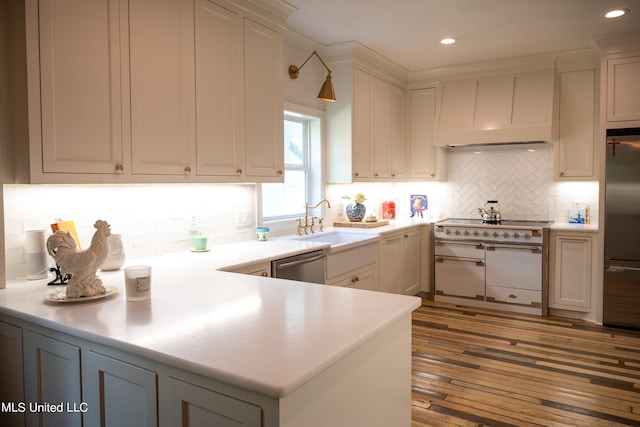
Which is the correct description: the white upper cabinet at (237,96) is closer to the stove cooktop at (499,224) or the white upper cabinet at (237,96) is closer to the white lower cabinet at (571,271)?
the stove cooktop at (499,224)

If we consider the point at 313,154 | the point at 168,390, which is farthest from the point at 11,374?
the point at 313,154

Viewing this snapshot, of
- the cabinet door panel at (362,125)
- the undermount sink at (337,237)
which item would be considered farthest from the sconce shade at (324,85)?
the undermount sink at (337,237)

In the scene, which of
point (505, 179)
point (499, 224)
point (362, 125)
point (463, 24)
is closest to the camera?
point (463, 24)

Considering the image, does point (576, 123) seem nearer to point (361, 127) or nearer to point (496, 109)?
point (496, 109)

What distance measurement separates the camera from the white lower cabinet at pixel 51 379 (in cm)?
152

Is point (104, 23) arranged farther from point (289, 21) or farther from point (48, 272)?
point (289, 21)

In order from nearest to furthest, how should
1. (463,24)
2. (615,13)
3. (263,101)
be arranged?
1. (263,101)
2. (615,13)
3. (463,24)

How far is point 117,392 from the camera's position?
4.62 feet

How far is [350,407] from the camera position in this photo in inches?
54.6

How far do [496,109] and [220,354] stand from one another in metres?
4.62

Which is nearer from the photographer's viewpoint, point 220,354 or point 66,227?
point 220,354

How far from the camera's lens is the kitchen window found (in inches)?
160

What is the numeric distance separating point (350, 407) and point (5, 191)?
1.87m

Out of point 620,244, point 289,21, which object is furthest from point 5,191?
point 620,244
